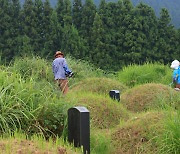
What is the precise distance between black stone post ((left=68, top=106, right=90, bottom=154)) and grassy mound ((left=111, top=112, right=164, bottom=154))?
0.83 meters

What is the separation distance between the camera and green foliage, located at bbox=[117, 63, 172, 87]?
13295 mm

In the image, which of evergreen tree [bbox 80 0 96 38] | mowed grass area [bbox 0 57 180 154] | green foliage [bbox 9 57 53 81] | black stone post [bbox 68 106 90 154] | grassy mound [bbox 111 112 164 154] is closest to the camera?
mowed grass area [bbox 0 57 180 154]

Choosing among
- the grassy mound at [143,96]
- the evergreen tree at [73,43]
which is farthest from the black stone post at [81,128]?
the evergreen tree at [73,43]

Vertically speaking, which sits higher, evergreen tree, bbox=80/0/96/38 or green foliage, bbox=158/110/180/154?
evergreen tree, bbox=80/0/96/38

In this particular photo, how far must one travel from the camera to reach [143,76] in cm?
1355

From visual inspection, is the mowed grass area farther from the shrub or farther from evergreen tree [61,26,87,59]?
evergreen tree [61,26,87,59]

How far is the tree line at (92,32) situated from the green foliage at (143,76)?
45.7 ft

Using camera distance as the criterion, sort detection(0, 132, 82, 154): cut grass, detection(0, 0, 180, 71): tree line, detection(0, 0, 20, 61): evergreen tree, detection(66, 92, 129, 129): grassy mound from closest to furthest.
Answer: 1. detection(0, 132, 82, 154): cut grass
2. detection(66, 92, 129, 129): grassy mound
3. detection(0, 0, 180, 71): tree line
4. detection(0, 0, 20, 61): evergreen tree

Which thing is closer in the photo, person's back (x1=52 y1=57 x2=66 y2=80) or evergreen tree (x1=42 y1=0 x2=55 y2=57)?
person's back (x1=52 y1=57 x2=66 y2=80)

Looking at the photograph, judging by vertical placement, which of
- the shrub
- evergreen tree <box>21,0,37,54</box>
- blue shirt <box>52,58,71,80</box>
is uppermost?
evergreen tree <box>21,0,37,54</box>

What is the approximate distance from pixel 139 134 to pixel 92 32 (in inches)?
963

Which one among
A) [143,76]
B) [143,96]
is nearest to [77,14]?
[143,76]

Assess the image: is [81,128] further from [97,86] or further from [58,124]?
[97,86]

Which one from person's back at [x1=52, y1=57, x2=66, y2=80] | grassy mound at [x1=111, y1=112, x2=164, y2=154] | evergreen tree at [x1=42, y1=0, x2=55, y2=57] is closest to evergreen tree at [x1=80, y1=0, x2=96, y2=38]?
evergreen tree at [x1=42, y1=0, x2=55, y2=57]
